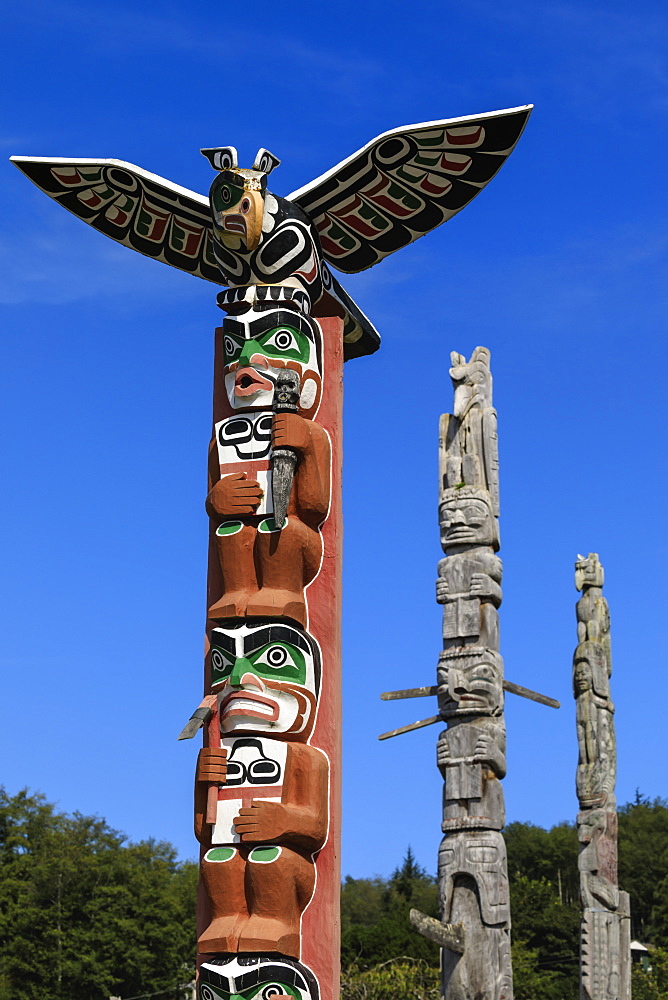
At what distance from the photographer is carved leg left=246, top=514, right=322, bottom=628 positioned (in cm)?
918

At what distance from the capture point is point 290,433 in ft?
31.0

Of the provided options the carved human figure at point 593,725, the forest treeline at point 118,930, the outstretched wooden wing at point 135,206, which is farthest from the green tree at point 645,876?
the outstretched wooden wing at point 135,206

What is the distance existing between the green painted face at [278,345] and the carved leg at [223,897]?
3.38 m

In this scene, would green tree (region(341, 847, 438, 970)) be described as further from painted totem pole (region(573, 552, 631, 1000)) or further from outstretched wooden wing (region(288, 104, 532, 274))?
outstretched wooden wing (region(288, 104, 532, 274))

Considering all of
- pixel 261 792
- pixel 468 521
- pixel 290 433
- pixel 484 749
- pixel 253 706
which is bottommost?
pixel 261 792

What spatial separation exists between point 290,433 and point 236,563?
94cm

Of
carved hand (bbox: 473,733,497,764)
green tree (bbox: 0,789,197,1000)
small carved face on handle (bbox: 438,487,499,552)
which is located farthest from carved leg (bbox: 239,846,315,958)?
green tree (bbox: 0,789,197,1000)

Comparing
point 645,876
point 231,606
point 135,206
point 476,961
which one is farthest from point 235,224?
point 645,876

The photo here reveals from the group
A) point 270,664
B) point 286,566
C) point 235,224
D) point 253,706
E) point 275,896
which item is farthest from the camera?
point 235,224

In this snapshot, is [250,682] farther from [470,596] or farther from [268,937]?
[470,596]

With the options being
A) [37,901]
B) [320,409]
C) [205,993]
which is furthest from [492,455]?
[37,901]

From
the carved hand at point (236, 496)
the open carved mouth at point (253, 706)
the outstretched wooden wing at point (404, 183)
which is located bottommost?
the open carved mouth at point (253, 706)

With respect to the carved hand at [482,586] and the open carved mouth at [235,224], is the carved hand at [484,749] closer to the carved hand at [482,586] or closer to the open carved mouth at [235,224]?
the carved hand at [482,586]

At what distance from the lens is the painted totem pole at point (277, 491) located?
8602 millimetres
